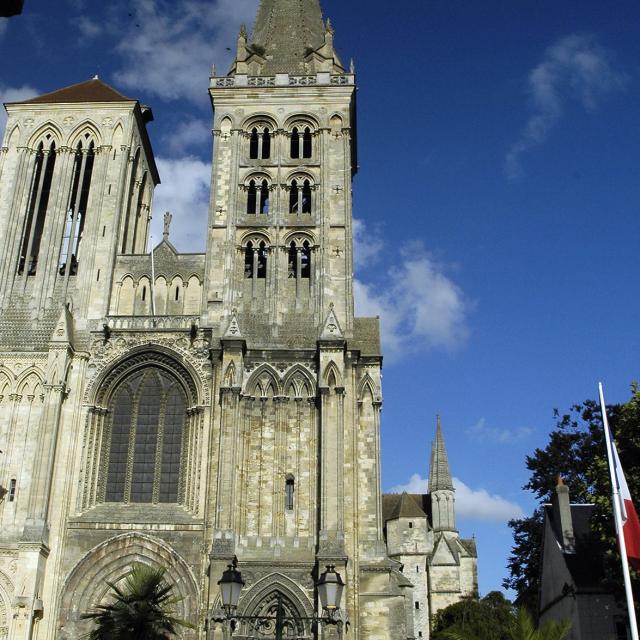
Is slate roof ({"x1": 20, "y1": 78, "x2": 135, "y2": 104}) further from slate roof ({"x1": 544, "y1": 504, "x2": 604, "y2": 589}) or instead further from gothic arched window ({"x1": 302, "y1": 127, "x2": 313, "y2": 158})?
slate roof ({"x1": 544, "y1": 504, "x2": 604, "y2": 589})

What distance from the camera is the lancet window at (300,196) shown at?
32.9m

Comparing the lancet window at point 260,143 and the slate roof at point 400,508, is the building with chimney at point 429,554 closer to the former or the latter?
the slate roof at point 400,508

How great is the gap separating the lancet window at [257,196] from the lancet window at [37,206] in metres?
7.74

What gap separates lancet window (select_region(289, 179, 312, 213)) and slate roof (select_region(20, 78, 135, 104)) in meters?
7.43

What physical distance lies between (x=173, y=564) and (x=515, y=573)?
43.9 ft

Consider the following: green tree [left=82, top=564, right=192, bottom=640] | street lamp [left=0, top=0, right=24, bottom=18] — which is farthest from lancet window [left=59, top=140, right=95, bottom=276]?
street lamp [left=0, top=0, right=24, bottom=18]

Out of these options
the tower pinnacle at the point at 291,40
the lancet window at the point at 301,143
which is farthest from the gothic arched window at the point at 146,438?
the tower pinnacle at the point at 291,40

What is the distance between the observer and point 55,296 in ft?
101

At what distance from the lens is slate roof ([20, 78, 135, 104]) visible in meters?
34.0

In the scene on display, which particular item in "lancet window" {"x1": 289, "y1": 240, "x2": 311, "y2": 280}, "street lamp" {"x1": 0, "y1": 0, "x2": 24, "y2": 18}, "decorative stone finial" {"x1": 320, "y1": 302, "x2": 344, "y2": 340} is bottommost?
"street lamp" {"x1": 0, "y1": 0, "x2": 24, "y2": 18}

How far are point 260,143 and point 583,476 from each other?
1740cm

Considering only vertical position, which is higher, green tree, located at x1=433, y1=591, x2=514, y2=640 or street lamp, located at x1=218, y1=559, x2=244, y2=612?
green tree, located at x1=433, y1=591, x2=514, y2=640

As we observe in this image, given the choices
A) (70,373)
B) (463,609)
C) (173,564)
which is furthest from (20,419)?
(463,609)

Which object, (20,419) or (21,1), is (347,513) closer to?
(20,419)
